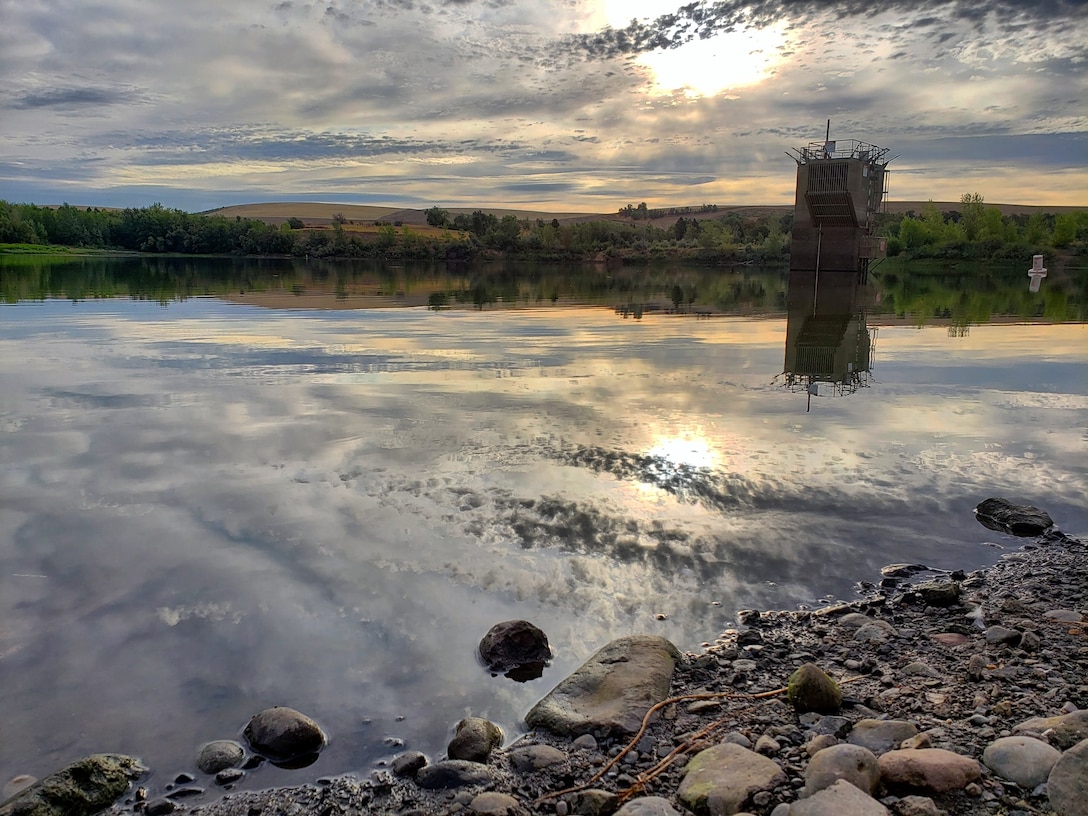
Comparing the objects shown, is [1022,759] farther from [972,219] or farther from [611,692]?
[972,219]

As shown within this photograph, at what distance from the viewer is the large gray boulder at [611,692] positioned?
480cm

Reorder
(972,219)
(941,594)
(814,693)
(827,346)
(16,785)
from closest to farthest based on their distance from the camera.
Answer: (16,785) < (814,693) < (941,594) < (827,346) < (972,219)

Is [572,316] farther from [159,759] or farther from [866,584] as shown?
[159,759]

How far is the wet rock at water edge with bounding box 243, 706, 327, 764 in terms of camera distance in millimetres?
4598

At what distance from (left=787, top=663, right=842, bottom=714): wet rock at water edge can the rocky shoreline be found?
2 cm

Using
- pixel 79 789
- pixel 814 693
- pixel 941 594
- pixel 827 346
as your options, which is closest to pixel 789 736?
pixel 814 693

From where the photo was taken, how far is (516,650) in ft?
18.6

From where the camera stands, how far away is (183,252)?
145625mm

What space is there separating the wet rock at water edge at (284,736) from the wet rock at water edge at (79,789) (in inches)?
24.5

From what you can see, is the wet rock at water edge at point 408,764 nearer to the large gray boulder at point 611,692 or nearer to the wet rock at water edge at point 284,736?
the wet rock at water edge at point 284,736

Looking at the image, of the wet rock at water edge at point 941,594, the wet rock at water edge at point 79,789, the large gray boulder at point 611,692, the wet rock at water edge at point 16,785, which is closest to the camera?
the wet rock at water edge at point 79,789

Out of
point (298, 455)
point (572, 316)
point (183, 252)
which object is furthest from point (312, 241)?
point (298, 455)

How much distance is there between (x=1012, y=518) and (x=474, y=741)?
6329 mm

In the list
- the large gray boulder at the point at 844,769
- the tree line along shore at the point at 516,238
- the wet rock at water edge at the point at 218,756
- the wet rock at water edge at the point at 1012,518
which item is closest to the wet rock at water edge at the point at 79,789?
the wet rock at water edge at the point at 218,756
